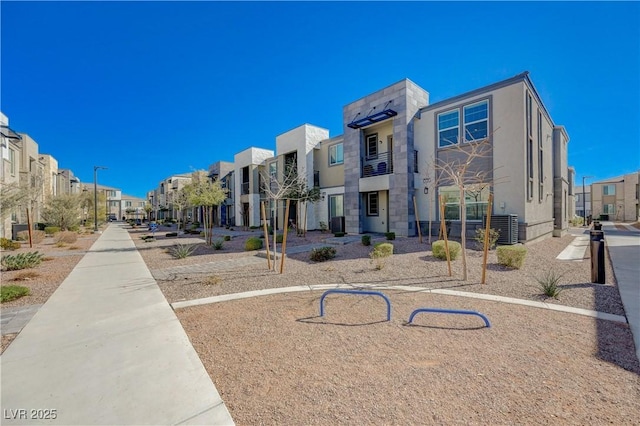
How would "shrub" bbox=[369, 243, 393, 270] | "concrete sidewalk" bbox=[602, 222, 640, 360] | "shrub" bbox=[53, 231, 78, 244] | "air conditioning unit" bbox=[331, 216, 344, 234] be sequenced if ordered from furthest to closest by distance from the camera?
"air conditioning unit" bbox=[331, 216, 344, 234], "shrub" bbox=[53, 231, 78, 244], "shrub" bbox=[369, 243, 393, 270], "concrete sidewalk" bbox=[602, 222, 640, 360]

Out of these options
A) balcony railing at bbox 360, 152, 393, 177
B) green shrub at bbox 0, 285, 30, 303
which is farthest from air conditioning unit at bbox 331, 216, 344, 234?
green shrub at bbox 0, 285, 30, 303

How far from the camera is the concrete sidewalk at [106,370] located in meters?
2.64

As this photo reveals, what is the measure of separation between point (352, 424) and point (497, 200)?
13984mm

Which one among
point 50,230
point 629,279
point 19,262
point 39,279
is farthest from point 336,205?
point 50,230

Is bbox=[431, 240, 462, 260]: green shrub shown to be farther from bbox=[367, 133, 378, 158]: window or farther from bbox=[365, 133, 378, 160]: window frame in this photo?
bbox=[367, 133, 378, 158]: window

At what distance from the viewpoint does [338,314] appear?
16.9ft

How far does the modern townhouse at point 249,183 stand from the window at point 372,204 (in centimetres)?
1303

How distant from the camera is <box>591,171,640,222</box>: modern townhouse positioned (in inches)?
1644

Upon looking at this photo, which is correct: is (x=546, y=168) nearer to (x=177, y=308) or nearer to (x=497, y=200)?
(x=497, y=200)

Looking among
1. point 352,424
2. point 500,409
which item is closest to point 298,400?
point 352,424

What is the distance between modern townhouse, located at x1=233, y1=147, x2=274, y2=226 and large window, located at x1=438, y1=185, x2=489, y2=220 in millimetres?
18615

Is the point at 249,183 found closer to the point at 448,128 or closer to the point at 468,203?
the point at 448,128

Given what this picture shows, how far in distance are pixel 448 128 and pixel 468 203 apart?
13.9ft

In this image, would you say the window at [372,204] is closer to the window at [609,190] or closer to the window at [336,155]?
the window at [336,155]
